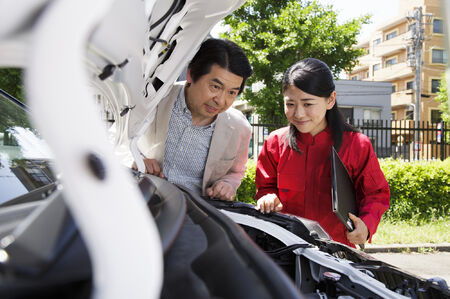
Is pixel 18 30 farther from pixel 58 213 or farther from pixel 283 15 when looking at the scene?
pixel 283 15

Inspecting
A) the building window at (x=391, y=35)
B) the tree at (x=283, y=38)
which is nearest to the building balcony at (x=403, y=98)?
the building window at (x=391, y=35)

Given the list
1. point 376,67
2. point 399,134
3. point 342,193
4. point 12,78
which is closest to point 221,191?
point 342,193

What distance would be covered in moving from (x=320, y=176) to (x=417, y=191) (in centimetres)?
499

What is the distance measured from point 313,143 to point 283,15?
431 inches

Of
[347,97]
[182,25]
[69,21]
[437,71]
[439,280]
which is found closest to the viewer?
[69,21]

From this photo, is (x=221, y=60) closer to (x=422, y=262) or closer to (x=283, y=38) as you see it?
(x=422, y=262)

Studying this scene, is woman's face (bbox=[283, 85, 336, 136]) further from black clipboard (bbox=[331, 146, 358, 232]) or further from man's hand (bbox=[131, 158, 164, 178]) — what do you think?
man's hand (bbox=[131, 158, 164, 178])

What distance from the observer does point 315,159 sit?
2203 millimetres

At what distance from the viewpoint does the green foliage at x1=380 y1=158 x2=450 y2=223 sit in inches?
249

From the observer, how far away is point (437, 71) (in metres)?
37.6

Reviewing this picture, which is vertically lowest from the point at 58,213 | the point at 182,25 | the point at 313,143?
the point at 58,213

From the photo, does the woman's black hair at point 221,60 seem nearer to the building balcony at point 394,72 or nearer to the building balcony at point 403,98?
the building balcony at point 394,72

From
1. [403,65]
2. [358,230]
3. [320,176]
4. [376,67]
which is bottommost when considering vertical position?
[358,230]

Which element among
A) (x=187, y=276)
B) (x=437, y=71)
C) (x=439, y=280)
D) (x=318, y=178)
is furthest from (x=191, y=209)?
(x=437, y=71)
